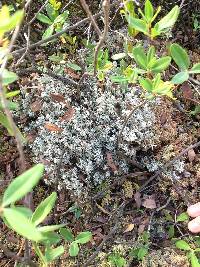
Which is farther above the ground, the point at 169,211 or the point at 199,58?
the point at 199,58

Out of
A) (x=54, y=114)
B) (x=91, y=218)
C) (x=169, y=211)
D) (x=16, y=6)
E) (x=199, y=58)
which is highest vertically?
(x=16, y=6)

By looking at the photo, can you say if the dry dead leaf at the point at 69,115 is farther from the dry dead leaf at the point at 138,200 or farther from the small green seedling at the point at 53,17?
the dry dead leaf at the point at 138,200

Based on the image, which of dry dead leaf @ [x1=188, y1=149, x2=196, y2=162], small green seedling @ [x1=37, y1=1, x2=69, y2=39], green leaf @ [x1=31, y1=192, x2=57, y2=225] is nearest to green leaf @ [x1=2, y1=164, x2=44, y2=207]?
green leaf @ [x1=31, y1=192, x2=57, y2=225]

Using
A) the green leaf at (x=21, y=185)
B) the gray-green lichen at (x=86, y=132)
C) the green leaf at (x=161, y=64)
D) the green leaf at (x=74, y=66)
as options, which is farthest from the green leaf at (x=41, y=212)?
the green leaf at (x=74, y=66)

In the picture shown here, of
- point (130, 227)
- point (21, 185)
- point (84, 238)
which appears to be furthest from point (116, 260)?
point (21, 185)

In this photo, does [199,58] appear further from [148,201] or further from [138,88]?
[148,201]

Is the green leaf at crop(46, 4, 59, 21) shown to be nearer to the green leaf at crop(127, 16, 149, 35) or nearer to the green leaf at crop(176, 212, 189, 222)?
the green leaf at crop(127, 16, 149, 35)

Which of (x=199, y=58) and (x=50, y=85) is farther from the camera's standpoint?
(x=199, y=58)

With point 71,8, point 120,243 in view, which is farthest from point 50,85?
point 120,243
